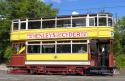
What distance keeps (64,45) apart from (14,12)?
14.8m

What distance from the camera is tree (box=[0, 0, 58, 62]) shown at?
148 ft

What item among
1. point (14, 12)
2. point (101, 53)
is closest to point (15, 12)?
point (14, 12)

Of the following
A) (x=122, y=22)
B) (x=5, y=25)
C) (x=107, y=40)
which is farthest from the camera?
(x=122, y=22)

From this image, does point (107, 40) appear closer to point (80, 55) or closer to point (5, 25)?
point (80, 55)

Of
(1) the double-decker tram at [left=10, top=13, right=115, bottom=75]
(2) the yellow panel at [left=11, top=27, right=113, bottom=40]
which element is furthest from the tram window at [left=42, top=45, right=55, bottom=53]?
(2) the yellow panel at [left=11, top=27, right=113, bottom=40]

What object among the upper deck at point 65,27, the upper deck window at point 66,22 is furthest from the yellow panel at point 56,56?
the upper deck window at point 66,22

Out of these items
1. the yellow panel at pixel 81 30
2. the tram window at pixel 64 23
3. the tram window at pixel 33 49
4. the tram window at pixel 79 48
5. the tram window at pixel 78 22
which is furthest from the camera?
the tram window at pixel 33 49

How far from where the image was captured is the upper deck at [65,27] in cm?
3084

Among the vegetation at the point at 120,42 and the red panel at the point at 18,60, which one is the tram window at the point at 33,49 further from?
the vegetation at the point at 120,42

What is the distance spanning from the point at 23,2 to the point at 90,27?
16480 millimetres

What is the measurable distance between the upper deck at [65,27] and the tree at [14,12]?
33.7ft

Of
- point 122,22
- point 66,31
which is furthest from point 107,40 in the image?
point 122,22

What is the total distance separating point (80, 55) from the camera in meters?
31.5

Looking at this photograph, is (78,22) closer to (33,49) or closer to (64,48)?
(64,48)
